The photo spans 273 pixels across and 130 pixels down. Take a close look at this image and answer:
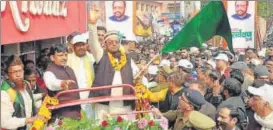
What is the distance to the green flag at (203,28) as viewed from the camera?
6.25 metres

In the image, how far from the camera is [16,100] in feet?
14.7

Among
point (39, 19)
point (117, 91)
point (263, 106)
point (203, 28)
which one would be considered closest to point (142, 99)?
point (117, 91)

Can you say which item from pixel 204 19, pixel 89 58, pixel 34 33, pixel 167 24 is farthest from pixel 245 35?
pixel 167 24

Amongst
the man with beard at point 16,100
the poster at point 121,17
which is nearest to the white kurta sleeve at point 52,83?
the man with beard at point 16,100

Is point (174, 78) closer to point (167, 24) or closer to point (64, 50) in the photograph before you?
point (64, 50)

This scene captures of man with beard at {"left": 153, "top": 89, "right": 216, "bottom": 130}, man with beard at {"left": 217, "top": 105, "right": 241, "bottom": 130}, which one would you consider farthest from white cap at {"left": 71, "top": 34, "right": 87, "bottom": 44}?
man with beard at {"left": 217, "top": 105, "right": 241, "bottom": 130}

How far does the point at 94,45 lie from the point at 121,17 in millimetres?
6310

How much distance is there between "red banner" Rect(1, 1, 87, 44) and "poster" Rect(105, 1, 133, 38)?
1.16m

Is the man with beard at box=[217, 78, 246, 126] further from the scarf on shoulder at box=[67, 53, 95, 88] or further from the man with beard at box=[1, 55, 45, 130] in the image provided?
the man with beard at box=[1, 55, 45, 130]

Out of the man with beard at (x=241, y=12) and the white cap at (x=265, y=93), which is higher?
the man with beard at (x=241, y=12)

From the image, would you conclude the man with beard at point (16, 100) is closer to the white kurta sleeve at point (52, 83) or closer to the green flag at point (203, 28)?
the white kurta sleeve at point (52, 83)

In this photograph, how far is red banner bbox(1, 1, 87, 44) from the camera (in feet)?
26.5

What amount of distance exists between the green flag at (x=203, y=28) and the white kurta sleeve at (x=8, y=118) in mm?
2489

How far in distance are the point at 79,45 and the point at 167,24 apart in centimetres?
2103
